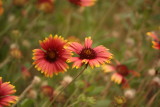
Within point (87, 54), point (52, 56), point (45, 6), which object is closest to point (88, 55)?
point (87, 54)

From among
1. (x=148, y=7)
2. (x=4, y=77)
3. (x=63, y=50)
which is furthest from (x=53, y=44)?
(x=148, y=7)

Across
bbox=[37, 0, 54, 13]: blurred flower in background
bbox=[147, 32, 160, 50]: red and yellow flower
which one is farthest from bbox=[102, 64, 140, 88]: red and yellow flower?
bbox=[37, 0, 54, 13]: blurred flower in background

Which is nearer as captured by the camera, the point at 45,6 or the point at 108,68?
the point at 108,68

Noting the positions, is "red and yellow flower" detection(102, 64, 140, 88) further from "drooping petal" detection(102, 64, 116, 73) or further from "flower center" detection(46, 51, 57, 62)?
"flower center" detection(46, 51, 57, 62)

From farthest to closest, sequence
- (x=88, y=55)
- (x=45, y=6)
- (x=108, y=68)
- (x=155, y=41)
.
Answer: (x=45, y=6) < (x=108, y=68) < (x=155, y=41) < (x=88, y=55)

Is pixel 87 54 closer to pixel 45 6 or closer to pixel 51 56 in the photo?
pixel 51 56
